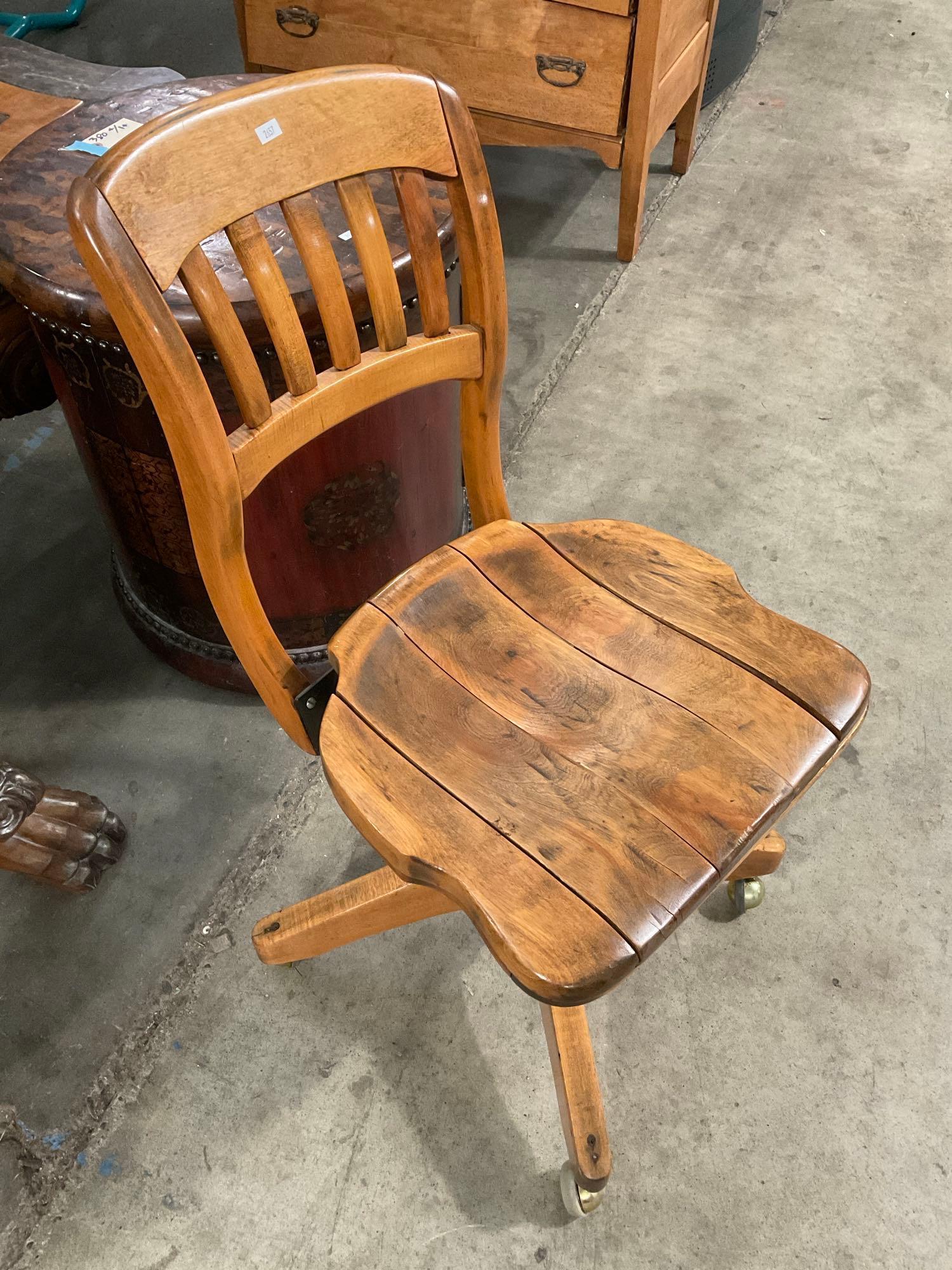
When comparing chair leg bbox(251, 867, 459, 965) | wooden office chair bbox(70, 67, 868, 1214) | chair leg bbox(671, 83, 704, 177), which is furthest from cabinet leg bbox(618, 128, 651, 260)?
chair leg bbox(251, 867, 459, 965)

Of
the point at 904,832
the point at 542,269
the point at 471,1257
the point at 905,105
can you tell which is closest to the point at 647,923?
the point at 471,1257

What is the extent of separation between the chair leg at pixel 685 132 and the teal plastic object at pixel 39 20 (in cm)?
206

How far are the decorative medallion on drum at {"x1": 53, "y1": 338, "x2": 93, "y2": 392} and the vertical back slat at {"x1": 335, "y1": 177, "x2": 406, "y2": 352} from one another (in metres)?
0.47

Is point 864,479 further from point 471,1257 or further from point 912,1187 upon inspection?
point 471,1257

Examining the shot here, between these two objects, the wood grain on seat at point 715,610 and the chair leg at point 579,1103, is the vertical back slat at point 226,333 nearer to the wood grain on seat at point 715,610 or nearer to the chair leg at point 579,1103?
the wood grain on seat at point 715,610

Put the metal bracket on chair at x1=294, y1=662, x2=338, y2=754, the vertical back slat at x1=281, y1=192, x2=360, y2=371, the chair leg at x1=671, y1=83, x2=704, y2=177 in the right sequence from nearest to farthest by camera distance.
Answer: the vertical back slat at x1=281, y1=192, x2=360, y2=371, the metal bracket on chair at x1=294, y1=662, x2=338, y2=754, the chair leg at x1=671, y1=83, x2=704, y2=177

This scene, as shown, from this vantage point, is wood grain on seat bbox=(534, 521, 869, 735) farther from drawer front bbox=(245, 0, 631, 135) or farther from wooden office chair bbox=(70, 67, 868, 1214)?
drawer front bbox=(245, 0, 631, 135)

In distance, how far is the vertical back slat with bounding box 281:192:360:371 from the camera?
0.96m

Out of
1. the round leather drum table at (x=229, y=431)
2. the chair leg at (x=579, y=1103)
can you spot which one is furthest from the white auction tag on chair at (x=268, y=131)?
the chair leg at (x=579, y=1103)

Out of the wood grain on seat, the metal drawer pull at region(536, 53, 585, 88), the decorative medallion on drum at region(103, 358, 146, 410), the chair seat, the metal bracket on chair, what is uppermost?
the metal drawer pull at region(536, 53, 585, 88)

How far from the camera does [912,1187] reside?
125 cm

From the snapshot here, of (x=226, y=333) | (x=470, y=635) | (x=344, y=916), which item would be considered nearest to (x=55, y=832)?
(x=344, y=916)

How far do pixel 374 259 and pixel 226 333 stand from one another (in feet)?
0.61

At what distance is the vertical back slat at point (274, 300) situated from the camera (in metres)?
0.92
